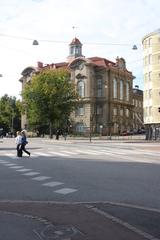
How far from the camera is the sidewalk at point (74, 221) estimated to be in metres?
7.82

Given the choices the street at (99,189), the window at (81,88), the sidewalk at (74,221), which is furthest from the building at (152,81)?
the sidewalk at (74,221)

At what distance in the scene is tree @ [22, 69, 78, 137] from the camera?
93125 mm

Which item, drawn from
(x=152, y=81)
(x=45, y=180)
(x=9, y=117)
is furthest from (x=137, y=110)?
(x=45, y=180)

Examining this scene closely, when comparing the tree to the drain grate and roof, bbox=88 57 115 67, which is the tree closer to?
roof, bbox=88 57 115 67

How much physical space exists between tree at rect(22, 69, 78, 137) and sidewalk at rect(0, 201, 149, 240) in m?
81.8

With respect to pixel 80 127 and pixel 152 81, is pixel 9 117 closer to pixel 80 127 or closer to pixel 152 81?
pixel 80 127

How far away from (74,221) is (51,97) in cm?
8398

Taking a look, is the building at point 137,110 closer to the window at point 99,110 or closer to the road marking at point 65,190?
the window at point 99,110

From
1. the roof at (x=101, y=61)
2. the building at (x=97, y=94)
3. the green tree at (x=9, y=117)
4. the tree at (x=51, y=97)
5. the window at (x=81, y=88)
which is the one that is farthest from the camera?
the green tree at (x=9, y=117)

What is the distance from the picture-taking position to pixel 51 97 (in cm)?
9262

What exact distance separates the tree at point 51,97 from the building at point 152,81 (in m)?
18.6

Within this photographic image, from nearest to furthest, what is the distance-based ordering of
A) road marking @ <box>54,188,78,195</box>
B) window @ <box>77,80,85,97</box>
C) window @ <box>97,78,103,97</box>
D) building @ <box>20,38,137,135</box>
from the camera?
road marking @ <box>54,188,78,195</box>, building @ <box>20,38,137,135</box>, window @ <box>97,78,103,97</box>, window @ <box>77,80,85,97</box>

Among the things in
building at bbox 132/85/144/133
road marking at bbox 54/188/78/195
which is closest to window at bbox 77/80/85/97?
building at bbox 132/85/144/133

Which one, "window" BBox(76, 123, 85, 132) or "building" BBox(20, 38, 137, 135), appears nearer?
"building" BBox(20, 38, 137, 135)
